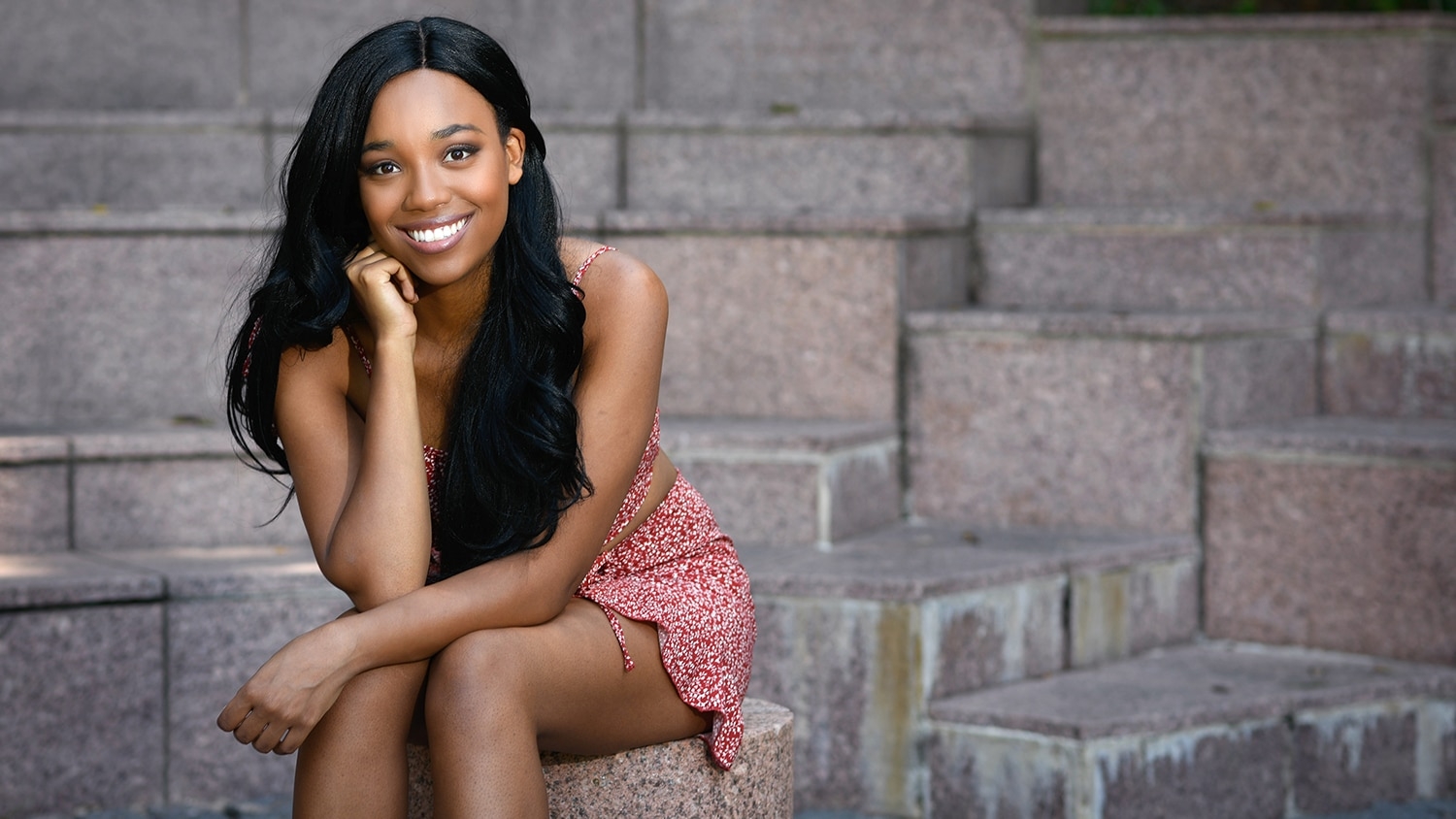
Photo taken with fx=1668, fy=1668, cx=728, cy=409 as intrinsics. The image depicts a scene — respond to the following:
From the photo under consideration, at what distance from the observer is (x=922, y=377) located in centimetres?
501

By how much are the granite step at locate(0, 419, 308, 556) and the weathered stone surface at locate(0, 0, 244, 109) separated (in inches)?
69.6

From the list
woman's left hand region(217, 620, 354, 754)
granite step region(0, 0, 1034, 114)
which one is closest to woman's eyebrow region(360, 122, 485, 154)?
woman's left hand region(217, 620, 354, 754)

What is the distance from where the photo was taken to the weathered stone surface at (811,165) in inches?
217

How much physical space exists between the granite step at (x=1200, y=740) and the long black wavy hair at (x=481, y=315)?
1.65m

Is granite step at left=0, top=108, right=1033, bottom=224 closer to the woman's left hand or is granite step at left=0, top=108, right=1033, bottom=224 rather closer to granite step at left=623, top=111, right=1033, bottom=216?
granite step at left=623, top=111, right=1033, bottom=216

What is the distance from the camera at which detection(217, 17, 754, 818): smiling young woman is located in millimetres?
2629

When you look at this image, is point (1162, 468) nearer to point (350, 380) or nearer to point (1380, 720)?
point (1380, 720)

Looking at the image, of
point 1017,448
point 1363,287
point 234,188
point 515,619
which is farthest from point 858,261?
point 515,619

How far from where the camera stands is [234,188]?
554 cm

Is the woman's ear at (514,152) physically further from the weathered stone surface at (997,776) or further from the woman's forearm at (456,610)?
the weathered stone surface at (997,776)

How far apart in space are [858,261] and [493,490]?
7.66 ft

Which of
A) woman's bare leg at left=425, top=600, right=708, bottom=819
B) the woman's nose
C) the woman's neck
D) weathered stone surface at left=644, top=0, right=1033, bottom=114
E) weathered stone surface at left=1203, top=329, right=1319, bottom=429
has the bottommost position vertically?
woman's bare leg at left=425, top=600, right=708, bottom=819

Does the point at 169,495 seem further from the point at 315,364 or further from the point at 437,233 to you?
the point at 437,233

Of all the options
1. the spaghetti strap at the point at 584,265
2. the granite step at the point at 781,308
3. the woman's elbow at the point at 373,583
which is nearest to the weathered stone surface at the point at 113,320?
the granite step at the point at 781,308
